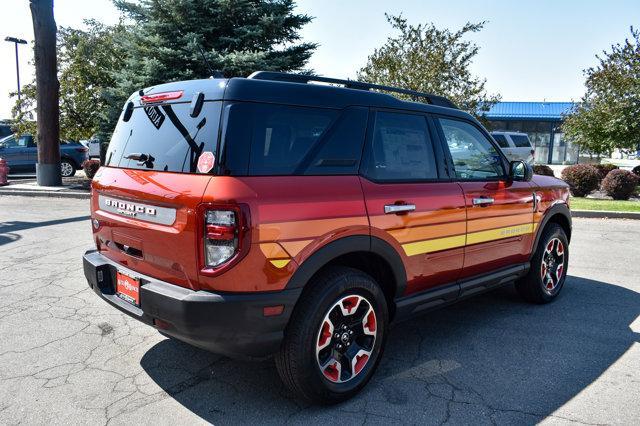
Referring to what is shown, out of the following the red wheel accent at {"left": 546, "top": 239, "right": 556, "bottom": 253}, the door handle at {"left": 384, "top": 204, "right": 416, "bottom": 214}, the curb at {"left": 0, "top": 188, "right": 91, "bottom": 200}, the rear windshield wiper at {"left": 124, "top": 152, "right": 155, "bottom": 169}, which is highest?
the rear windshield wiper at {"left": 124, "top": 152, "right": 155, "bottom": 169}

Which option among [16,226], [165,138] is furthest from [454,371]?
[16,226]

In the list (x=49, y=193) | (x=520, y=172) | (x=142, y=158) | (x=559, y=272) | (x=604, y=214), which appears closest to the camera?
(x=142, y=158)

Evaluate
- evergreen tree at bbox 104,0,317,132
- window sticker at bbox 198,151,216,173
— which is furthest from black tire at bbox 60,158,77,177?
window sticker at bbox 198,151,216,173

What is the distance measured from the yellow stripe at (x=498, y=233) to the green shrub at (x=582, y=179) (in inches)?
410

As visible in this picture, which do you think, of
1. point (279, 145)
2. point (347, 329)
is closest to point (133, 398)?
point (347, 329)

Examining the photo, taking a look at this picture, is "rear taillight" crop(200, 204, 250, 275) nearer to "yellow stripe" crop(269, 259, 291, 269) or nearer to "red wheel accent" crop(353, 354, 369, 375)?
"yellow stripe" crop(269, 259, 291, 269)

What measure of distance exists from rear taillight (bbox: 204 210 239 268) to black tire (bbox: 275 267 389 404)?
0.55m

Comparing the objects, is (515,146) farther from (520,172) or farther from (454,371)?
(454,371)

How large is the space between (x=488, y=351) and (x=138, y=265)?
262 cm

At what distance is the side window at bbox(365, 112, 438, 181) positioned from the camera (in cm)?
322

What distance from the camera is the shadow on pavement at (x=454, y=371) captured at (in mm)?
2896

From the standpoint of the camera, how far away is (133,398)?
2.98 meters

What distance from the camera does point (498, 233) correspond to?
13.4 ft

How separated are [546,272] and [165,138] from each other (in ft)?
12.5
